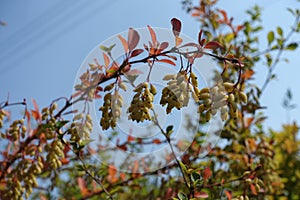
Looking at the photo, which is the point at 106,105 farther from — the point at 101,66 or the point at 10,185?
the point at 10,185

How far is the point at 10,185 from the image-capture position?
1293 mm

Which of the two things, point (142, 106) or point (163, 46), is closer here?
point (142, 106)

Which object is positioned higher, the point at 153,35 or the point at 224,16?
the point at 224,16

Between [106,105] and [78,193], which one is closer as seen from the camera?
[106,105]

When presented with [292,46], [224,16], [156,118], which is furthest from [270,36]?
[156,118]

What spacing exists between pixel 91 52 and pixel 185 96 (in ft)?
1.31

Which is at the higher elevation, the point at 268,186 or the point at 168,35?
the point at 168,35

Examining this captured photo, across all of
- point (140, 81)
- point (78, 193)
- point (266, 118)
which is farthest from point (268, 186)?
point (78, 193)

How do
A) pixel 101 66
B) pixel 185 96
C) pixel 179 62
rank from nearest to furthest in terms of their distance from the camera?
pixel 185 96 → pixel 179 62 → pixel 101 66

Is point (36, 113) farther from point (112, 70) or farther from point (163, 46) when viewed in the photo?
point (163, 46)

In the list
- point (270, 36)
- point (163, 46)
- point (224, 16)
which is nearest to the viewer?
point (163, 46)

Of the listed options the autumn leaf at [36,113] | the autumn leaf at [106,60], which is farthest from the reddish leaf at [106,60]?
the autumn leaf at [36,113]

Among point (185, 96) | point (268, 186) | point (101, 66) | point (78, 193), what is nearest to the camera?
point (185, 96)

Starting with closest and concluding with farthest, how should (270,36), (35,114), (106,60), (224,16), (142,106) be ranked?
(142,106)
(106,60)
(35,114)
(270,36)
(224,16)
